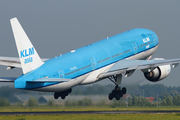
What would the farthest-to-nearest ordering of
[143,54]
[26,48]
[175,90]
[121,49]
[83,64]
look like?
1. [175,90]
2. [143,54]
3. [121,49]
4. [83,64]
5. [26,48]

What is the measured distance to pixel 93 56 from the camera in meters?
41.3

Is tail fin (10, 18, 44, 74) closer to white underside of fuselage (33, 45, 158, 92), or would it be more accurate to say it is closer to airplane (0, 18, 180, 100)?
airplane (0, 18, 180, 100)

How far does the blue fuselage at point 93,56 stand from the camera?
3641 cm

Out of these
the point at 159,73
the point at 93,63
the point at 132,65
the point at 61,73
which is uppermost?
the point at 93,63

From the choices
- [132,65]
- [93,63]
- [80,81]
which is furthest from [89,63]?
[132,65]

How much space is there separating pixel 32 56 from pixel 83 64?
587cm

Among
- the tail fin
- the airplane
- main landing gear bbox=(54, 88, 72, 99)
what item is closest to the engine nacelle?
the airplane

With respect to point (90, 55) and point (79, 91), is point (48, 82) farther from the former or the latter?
point (79, 91)

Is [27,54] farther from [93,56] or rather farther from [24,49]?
[93,56]

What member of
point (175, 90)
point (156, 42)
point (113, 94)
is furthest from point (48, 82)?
point (175, 90)

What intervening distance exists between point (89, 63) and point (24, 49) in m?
7.90

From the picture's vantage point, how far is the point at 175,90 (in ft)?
266

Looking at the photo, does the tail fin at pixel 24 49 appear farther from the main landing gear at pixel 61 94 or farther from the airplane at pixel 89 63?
the main landing gear at pixel 61 94

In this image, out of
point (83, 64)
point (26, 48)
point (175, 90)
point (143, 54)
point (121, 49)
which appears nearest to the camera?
point (26, 48)
